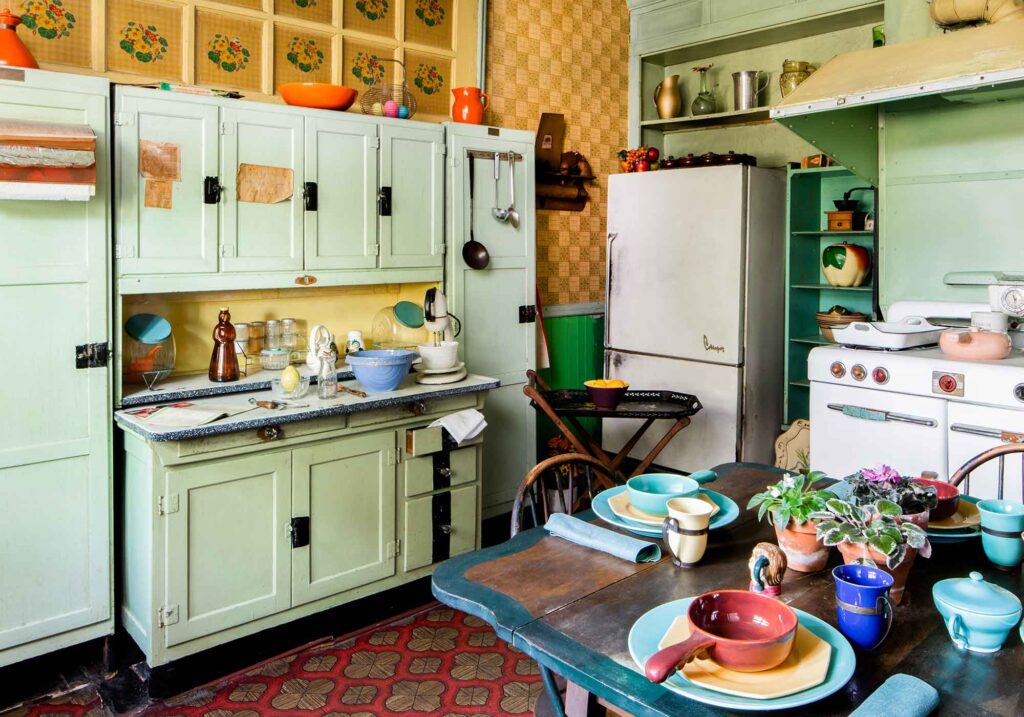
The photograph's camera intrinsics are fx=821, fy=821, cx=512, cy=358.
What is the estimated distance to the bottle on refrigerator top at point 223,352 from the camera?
335 cm

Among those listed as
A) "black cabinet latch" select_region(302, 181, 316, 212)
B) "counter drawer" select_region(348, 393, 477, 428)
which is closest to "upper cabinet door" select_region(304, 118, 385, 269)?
"black cabinet latch" select_region(302, 181, 316, 212)

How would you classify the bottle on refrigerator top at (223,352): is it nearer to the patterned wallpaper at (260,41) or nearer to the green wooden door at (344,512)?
the green wooden door at (344,512)

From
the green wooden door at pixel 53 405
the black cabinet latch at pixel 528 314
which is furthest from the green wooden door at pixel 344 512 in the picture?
the black cabinet latch at pixel 528 314

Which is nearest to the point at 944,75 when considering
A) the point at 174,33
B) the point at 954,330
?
the point at 954,330

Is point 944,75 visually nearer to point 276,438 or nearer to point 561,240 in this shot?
point 561,240

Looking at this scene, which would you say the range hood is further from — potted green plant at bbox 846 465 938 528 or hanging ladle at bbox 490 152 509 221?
potted green plant at bbox 846 465 938 528

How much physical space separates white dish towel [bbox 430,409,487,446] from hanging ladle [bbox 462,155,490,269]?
33.1 inches

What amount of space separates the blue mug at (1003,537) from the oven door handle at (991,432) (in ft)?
5.46

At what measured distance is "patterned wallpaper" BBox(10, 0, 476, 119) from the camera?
10.5 feet

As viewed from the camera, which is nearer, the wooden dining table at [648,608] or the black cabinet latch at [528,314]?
the wooden dining table at [648,608]

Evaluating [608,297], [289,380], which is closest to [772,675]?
[289,380]

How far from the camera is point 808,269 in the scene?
4.94 meters

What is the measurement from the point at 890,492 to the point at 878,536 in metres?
0.21

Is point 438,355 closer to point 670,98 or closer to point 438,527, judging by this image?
point 438,527
